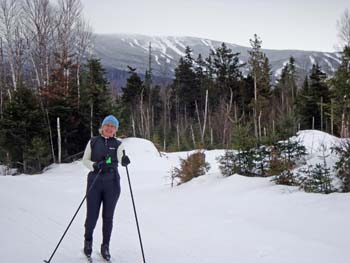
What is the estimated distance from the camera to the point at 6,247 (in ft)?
18.1

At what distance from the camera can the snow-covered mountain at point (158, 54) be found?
100 meters

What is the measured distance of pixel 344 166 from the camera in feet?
27.9

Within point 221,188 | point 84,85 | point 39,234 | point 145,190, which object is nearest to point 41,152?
point 84,85

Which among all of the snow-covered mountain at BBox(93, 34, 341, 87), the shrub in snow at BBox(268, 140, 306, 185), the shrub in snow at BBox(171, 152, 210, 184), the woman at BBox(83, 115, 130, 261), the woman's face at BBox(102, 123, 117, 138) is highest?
the snow-covered mountain at BBox(93, 34, 341, 87)

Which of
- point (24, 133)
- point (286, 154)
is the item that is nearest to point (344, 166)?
point (286, 154)

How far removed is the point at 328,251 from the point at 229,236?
1.81m

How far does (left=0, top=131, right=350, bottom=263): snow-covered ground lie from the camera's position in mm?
5500

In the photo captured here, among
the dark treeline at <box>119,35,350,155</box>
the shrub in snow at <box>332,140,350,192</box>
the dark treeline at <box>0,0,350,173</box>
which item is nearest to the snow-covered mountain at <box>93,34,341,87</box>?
the dark treeline at <box>119,35,350,155</box>

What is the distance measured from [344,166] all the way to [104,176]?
6115mm

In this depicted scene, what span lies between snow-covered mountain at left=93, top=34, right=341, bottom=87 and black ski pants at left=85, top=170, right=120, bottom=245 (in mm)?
69560

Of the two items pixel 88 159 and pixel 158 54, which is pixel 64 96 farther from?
pixel 158 54

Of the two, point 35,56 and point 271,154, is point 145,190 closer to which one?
point 271,154

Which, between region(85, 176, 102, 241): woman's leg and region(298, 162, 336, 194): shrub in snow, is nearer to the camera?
region(85, 176, 102, 241): woman's leg

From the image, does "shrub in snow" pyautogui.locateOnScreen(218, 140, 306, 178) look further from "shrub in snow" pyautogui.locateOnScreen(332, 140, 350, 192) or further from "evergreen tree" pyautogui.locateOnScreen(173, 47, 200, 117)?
"evergreen tree" pyautogui.locateOnScreen(173, 47, 200, 117)
